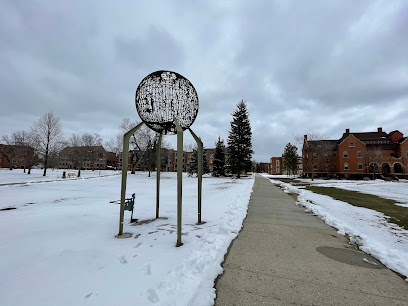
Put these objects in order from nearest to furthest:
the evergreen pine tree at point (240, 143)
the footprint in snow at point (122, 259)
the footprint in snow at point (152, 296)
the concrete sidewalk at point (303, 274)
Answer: the footprint in snow at point (152, 296)
the concrete sidewalk at point (303, 274)
the footprint in snow at point (122, 259)
the evergreen pine tree at point (240, 143)

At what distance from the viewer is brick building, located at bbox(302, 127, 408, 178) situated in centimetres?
3853

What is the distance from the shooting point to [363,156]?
41.1m

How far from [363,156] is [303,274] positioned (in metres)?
51.2

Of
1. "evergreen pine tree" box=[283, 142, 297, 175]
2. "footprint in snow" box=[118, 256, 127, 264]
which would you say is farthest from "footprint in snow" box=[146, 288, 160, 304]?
"evergreen pine tree" box=[283, 142, 297, 175]

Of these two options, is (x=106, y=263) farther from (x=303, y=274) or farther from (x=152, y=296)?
(x=303, y=274)

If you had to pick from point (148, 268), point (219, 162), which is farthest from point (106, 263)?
point (219, 162)

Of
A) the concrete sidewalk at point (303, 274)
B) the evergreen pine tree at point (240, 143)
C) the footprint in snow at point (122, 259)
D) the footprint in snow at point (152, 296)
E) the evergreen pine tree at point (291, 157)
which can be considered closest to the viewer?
the footprint in snow at point (152, 296)

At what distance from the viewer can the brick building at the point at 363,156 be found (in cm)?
3853

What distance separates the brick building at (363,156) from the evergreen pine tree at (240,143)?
41.1 feet

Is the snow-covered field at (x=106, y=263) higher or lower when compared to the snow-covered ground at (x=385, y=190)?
higher

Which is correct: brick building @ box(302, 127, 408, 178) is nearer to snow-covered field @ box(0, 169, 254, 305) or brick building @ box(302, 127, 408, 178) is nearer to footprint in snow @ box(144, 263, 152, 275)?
snow-covered field @ box(0, 169, 254, 305)

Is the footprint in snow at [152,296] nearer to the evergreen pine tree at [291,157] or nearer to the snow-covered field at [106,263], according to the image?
the snow-covered field at [106,263]

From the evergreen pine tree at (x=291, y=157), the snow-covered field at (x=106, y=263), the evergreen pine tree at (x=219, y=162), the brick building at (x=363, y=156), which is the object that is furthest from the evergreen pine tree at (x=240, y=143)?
the snow-covered field at (x=106, y=263)

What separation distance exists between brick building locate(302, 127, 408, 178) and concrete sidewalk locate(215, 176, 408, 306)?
37.1 meters
